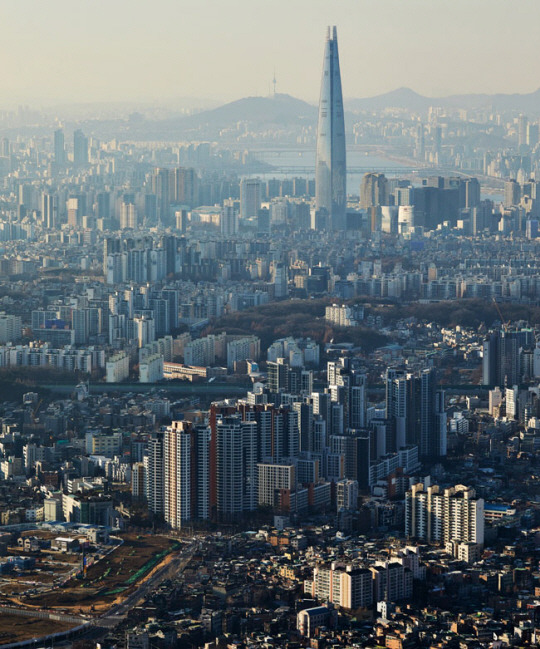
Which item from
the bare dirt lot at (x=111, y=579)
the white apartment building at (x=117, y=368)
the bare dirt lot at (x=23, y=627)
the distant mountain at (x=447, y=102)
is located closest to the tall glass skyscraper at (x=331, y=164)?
the distant mountain at (x=447, y=102)

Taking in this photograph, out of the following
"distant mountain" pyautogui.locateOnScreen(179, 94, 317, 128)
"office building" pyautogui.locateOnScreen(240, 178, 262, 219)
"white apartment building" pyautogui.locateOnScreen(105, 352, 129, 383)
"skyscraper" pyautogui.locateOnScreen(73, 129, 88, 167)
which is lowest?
"white apartment building" pyautogui.locateOnScreen(105, 352, 129, 383)

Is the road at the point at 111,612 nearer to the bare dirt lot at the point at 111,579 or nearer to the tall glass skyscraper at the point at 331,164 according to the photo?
the bare dirt lot at the point at 111,579

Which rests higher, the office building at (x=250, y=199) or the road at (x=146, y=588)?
the office building at (x=250, y=199)

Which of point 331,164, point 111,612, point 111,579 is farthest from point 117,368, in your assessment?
point 331,164

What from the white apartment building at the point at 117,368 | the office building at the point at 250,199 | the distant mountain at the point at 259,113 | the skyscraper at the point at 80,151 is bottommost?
the white apartment building at the point at 117,368

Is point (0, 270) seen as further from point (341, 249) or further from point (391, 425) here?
point (391, 425)

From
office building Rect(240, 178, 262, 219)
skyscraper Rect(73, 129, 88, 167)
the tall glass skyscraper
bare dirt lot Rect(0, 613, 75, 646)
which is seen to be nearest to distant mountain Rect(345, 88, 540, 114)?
the tall glass skyscraper

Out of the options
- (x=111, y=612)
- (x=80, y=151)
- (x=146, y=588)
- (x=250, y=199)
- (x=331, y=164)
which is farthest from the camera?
(x=80, y=151)

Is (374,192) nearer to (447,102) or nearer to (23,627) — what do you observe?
(447,102)

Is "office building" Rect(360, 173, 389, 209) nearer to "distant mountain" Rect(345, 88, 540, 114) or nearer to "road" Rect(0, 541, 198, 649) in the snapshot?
"distant mountain" Rect(345, 88, 540, 114)
